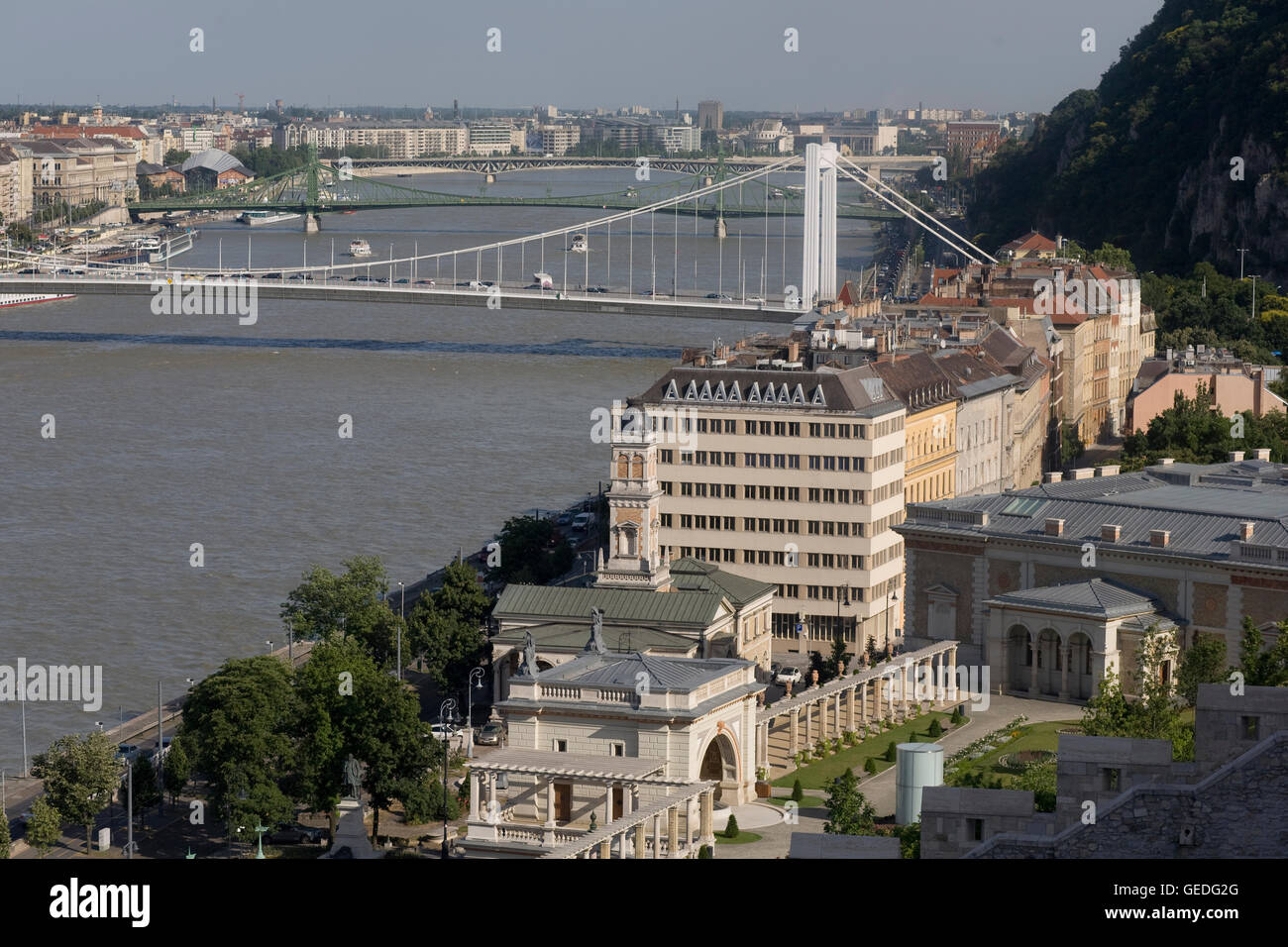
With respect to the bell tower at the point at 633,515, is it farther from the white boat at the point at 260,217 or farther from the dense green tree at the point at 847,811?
the white boat at the point at 260,217

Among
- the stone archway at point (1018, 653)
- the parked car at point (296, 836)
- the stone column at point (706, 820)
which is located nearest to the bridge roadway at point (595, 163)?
the stone archway at point (1018, 653)

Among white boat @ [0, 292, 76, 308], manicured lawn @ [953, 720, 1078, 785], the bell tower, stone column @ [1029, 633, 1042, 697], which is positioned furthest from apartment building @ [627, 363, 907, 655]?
white boat @ [0, 292, 76, 308]

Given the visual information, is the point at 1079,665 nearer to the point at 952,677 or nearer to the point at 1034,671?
the point at 1034,671

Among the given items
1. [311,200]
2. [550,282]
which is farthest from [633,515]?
[311,200]

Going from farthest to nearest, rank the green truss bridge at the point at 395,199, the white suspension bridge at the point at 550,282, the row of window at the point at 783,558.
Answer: the green truss bridge at the point at 395,199 < the white suspension bridge at the point at 550,282 < the row of window at the point at 783,558

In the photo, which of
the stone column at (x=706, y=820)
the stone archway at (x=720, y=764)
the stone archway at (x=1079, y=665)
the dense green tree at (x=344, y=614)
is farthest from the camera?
the dense green tree at (x=344, y=614)

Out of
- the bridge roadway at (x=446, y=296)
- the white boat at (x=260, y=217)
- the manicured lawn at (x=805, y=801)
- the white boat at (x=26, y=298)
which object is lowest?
the manicured lawn at (x=805, y=801)

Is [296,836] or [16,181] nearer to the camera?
[296,836]
